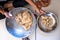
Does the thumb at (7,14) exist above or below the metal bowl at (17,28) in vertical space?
above

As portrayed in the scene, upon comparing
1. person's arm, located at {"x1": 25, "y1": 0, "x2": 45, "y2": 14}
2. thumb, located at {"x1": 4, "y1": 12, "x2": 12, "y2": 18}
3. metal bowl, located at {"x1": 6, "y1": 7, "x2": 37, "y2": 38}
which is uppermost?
person's arm, located at {"x1": 25, "y1": 0, "x2": 45, "y2": 14}

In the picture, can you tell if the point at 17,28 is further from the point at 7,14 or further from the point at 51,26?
the point at 51,26

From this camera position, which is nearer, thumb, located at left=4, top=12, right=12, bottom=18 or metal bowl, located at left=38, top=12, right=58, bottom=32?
thumb, located at left=4, top=12, right=12, bottom=18

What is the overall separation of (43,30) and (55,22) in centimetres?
11

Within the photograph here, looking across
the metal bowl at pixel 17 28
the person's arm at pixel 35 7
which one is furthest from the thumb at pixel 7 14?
the person's arm at pixel 35 7

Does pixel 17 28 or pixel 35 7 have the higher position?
pixel 35 7

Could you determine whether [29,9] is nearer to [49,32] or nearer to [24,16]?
[24,16]

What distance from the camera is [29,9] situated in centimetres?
128

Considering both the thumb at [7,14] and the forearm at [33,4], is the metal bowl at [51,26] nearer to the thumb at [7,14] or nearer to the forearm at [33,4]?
the forearm at [33,4]

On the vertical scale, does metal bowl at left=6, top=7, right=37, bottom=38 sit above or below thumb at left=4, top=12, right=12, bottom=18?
below

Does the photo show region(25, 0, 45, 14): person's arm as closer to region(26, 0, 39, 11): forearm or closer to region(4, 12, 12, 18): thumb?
region(26, 0, 39, 11): forearm

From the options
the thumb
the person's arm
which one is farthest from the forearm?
the thumb

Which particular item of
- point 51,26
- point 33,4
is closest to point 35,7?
point 33,4

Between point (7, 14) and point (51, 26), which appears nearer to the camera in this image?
point (7, 14)
